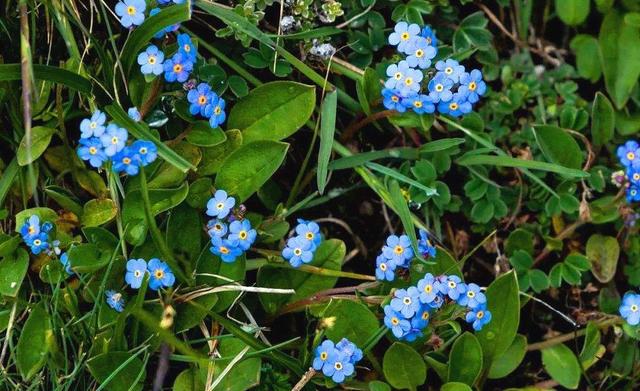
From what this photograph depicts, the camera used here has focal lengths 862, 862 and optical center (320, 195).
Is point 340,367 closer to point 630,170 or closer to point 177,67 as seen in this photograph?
point 177,67

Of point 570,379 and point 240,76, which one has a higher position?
point 240,76

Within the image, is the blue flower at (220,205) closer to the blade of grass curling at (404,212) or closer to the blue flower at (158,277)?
the blue flower at (158,277)

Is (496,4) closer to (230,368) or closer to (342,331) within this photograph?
(342,331)

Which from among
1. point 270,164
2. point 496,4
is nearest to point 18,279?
point 270,164

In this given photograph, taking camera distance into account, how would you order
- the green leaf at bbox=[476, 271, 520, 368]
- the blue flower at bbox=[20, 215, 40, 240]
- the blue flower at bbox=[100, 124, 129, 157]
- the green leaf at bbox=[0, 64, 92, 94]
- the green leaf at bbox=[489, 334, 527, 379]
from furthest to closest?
1. the green leaf at bbox=[489, 334, 527, 379]
2. the green leaf at bbox=[476, 271, 520, 368]
3. the blue flower at bbox=[20, 215, 40, 240]
4. the green leaf at bbox=[0, 64, 92, 94]
5. the blue flower at bbox=[100, 124, 129, 157]

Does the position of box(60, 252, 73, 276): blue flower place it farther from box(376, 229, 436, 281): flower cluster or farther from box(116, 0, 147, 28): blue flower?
box(376, 229, 436, 281): flower cluster

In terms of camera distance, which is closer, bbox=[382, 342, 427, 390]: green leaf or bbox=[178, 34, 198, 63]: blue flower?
bbox=[178, 34, 198, 63]: blue flower

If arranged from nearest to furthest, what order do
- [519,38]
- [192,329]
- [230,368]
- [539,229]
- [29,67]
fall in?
[29,67] → [230,368] → [192,329] → [539,229] → [519,38]

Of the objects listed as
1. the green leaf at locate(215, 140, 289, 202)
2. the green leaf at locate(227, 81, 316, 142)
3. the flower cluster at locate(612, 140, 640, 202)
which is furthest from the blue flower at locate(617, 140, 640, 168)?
the green leaf at locate(215, 140, 289, 202)
